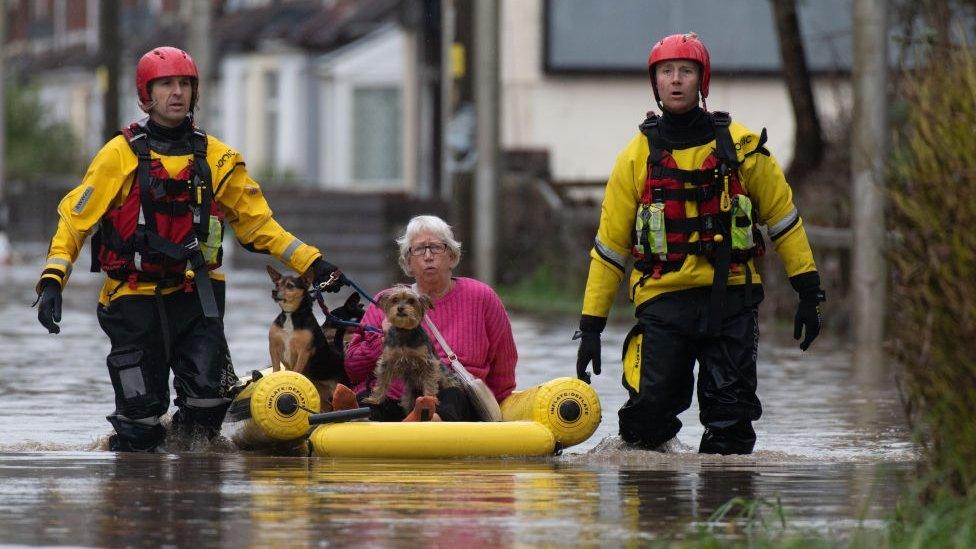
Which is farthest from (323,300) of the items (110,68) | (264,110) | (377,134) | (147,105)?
(264,110)

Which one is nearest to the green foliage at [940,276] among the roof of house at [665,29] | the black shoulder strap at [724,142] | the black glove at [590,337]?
the black shoulder strap at [724,142]

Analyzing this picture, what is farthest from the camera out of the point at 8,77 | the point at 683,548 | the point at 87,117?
the point at 87,117

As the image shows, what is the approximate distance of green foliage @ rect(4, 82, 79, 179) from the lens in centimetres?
4628

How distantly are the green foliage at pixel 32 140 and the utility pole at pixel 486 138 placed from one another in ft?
78.7

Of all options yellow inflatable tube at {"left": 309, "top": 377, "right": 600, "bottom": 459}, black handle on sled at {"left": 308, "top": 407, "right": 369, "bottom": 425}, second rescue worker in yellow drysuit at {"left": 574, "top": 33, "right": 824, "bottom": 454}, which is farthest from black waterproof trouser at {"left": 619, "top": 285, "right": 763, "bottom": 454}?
black handle on sled at {"left": 308, "top": 407, "right": 369, "bottom": 425}

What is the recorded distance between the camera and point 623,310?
21297 millimetres

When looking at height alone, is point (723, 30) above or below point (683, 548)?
above

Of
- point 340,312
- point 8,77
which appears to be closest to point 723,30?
point 340,312

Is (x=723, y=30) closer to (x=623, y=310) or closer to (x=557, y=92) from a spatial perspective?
(x=557, y=92)

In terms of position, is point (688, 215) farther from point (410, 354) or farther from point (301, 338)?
point (301, 338)

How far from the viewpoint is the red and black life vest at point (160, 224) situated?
9.44m

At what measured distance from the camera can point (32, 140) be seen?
47250 mm

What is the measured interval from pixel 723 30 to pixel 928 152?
22.7 m

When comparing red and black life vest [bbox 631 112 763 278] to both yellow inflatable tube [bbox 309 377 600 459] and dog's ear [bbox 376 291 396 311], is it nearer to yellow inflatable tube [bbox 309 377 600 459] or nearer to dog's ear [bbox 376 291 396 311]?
yellow inflatable tube [bbox 309 377 600 459]
